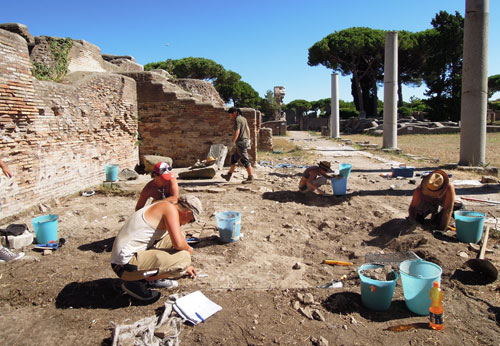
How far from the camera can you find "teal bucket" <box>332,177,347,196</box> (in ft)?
21.8

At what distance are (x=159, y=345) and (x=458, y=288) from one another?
8.93 feet

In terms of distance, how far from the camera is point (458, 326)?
273 cm

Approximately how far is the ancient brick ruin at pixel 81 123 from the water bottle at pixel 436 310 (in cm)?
595

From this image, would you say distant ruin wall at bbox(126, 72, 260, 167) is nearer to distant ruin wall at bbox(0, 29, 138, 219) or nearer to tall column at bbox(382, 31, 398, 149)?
distant ruin wall at bbox(0, 29, 138, 219)

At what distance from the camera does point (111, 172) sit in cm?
820

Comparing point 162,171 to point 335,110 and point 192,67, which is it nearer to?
point 335,110

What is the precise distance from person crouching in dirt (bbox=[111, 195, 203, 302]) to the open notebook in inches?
11.9

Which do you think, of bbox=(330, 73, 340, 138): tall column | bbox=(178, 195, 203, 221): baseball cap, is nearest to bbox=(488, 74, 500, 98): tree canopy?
bbox=(330, 73, 340, 138): tall column

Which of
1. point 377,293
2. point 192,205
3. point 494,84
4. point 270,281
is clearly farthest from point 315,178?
point 494,84

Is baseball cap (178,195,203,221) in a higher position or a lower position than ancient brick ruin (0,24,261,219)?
lower

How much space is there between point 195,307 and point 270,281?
94 cm

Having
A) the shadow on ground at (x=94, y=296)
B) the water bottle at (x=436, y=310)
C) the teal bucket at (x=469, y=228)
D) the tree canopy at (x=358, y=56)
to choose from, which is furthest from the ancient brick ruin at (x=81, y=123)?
the tree canopy at (x=358, y=56)

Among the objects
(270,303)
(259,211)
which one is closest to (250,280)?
(270,303)

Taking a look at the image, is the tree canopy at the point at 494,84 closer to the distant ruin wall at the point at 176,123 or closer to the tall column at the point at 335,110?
the tall column at the point at 335,110
